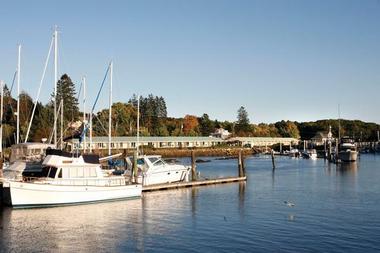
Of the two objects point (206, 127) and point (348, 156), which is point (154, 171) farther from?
point (206, 127)

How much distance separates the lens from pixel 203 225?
31.2 meters

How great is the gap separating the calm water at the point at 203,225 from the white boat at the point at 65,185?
861mm

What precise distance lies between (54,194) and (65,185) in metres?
1.09

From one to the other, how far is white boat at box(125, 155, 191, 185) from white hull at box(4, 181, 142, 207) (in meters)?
7.03

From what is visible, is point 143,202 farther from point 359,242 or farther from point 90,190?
point 359,242

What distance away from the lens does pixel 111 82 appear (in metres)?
60.2

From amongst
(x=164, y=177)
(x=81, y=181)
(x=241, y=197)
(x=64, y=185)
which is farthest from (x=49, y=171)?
(x=241, y=197)

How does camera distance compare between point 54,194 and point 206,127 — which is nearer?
point 54,194

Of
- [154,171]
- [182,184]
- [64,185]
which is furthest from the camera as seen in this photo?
[182,184]

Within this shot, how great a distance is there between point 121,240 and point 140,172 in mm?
21692

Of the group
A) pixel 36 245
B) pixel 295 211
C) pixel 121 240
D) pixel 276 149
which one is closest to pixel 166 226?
pixel 121 240

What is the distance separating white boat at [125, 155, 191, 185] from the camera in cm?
4856

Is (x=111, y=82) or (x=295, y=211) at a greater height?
(x=111, y=82)

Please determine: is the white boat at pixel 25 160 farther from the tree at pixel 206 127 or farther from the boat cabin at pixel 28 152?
the tree at pixel 206 127
